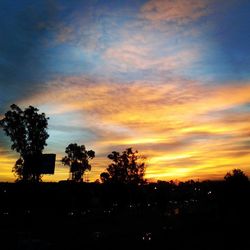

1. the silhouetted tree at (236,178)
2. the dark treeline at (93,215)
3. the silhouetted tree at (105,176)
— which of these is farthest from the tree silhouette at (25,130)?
the silhouetted tree at (105,176)

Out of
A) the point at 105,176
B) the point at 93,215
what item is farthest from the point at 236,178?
the point at 105,176

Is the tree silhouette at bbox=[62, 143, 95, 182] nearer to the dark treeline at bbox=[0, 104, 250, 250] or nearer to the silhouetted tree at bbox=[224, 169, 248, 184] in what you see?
the dark treeline at bbox=[0, 104, 250, 250]

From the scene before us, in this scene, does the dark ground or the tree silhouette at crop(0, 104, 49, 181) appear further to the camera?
the tree silhouette at crop(0, 104, 49, 181)

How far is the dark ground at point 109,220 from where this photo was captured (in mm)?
22688

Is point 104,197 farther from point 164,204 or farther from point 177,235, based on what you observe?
point 177,235

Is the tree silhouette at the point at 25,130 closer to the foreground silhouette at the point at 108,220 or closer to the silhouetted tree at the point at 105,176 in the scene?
the foreground silhouette at the point at 108,220

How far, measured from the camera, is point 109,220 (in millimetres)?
40906

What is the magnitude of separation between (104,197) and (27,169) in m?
30.6

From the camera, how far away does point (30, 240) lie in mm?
16922

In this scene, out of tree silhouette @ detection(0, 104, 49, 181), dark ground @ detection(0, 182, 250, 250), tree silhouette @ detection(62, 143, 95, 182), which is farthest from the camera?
tree silhouette @ detection(62, 143, 95, 182)

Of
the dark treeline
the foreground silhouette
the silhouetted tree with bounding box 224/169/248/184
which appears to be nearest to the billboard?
the dark treeline

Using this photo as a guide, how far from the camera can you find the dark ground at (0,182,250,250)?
22.7 meters

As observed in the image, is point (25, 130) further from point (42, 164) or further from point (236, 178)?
point (236, 178)

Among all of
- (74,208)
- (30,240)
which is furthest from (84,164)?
(30,240)
